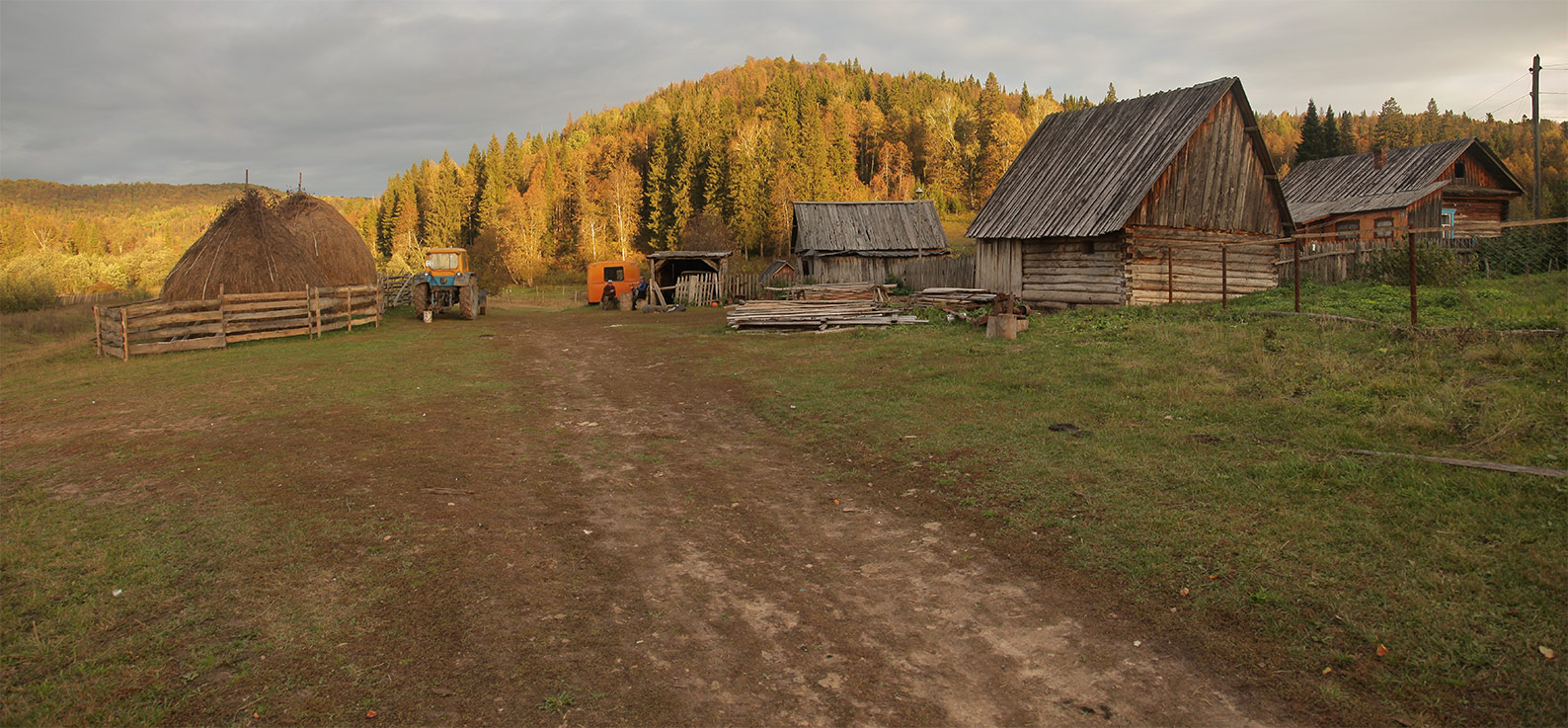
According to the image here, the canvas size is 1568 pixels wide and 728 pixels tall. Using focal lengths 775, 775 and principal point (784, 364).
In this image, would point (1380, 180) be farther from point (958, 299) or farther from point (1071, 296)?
point (958, 299)

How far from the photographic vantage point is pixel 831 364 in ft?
49.0

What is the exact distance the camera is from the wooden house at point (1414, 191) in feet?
102

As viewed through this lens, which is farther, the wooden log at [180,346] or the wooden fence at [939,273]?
the wooden fence at [939,273]

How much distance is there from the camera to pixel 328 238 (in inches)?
1286

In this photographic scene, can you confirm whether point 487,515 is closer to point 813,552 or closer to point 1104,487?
point 813,552

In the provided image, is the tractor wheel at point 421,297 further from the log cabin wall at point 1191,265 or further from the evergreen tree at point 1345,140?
the evergreen tree at point 1345,140

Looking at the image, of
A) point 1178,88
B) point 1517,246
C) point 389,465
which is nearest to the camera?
point 389,465

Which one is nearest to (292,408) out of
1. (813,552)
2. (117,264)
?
(813,552)

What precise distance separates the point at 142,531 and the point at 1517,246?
28.1 meters

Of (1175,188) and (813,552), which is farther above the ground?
(1175,188)

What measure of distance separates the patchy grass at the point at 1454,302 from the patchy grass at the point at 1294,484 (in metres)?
0.44

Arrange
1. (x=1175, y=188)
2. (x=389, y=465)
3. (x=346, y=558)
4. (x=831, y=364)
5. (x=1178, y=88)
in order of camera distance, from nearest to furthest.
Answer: (x=346, y=558), (x=389, y=465), (x=831, y=364), (x=1175, y=188), (x=1178, y=88)

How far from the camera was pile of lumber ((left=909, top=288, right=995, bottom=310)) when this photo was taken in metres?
22.5

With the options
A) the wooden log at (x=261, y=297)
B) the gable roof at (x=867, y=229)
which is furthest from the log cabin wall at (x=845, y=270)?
the wooden log at (x=261, y=297)
